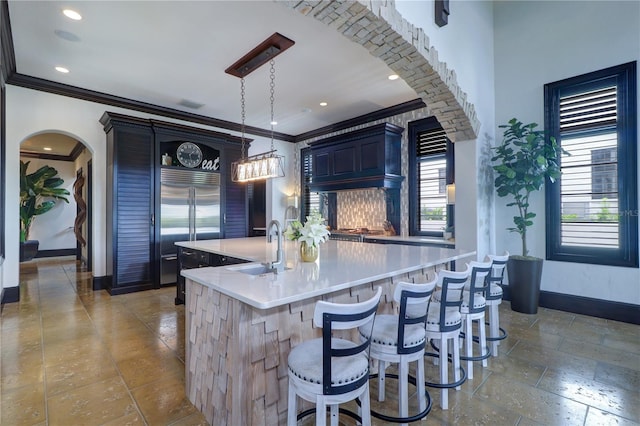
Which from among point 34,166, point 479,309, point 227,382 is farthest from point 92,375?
point 34,166

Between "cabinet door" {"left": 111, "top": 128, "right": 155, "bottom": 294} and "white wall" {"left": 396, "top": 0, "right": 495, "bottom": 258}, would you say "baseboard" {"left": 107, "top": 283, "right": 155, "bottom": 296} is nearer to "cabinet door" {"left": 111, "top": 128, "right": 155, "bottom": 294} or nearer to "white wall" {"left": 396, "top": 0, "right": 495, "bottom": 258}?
"cabinet door" {"left": 111, "top": 128, "right": 155, "bottom": 294}

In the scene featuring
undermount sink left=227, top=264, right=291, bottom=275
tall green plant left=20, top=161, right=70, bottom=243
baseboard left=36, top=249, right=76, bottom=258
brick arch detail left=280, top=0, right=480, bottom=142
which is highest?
brick arch detail left=280, top=0, right=480, bottom=142

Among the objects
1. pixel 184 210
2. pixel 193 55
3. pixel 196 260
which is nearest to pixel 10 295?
pixel 184 210

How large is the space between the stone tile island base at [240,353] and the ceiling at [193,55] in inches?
104

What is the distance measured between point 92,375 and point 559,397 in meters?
3.45

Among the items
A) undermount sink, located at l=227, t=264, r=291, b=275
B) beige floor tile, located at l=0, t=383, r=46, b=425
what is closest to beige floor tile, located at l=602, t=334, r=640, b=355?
undermount sink, located at l=227, t=264, r=291, b=275

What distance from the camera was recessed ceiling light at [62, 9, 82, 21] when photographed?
2.96 meters

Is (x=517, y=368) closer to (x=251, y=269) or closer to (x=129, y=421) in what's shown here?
(x=251, y=269)

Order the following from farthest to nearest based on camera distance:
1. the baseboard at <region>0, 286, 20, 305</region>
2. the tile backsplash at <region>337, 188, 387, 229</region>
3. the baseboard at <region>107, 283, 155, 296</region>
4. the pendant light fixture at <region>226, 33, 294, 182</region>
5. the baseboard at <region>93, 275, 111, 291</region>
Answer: the tile backsplash at <region>337, 188, 387, 229</region>
the baseboard at <region>93, 275, 111, 291</region>
the baseboard at <region>107, 283, 155, 296</region>
the baseboard at <region>0, 286, 20, 305</region>
the pendant light fixture at <region>226, 33, 294, 182</region>

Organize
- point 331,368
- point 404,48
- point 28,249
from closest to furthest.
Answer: point 331,368 → point 404,48 → point 28,249

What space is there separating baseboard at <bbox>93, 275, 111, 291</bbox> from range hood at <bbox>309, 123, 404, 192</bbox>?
4.07m

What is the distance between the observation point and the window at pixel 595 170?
11.6 ft

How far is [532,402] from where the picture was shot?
6.81 feet

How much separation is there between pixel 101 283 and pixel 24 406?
11.3 ft
